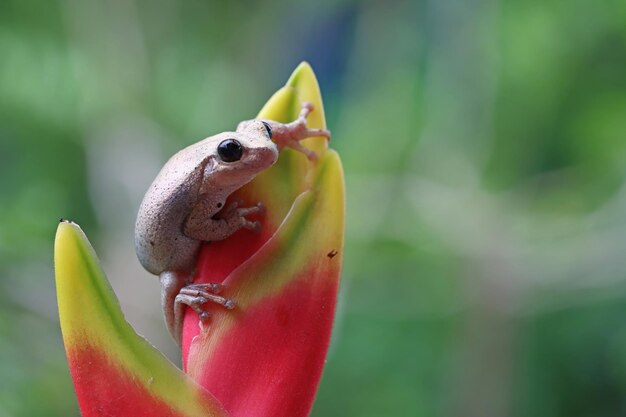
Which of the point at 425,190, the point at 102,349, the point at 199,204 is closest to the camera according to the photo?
the point at 102,349

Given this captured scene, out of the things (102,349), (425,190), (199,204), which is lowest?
(102,349)

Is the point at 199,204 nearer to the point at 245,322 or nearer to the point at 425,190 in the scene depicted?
the point at 245,322

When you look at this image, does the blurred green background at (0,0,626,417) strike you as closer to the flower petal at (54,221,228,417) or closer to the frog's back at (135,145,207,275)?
the frog's back at (135,145,207,275)

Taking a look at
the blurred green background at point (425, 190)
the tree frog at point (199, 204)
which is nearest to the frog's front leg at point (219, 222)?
the tree frog at point (199, 204)

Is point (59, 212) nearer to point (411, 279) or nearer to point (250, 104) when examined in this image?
point (250, 104)

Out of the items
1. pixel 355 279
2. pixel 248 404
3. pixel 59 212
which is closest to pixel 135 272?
pixel 59 212

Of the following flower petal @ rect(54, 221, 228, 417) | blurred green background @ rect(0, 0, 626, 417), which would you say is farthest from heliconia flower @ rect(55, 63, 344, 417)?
blurred green background @ rect(0, 0, 626, 417)

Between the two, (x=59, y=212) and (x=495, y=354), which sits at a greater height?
(x=59, y=212)

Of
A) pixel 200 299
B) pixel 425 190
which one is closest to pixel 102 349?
pixel 200 299
